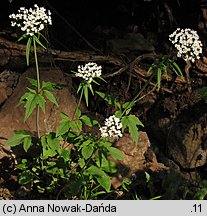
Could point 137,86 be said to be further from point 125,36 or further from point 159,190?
point 159,190

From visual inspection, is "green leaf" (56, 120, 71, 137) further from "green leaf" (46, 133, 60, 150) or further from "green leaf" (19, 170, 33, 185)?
"green leaf" (19, 170, 33, 185)

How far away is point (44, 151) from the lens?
3.75 meters

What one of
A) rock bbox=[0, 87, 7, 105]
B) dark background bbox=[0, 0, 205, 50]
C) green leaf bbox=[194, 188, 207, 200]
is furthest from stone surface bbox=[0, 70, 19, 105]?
green leaf bbox=[194, 188, 207, 200]

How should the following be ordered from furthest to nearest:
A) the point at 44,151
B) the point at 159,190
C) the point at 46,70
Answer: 1. the point at 46,70
2. the point at 159,190
3. the point at 44,151

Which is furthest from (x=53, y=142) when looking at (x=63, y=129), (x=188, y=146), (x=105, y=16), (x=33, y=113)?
(x=105, y=16)

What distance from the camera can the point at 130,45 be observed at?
5.35 metres

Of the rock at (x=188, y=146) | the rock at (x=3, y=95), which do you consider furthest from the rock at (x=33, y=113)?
the rock at (x=188, y=146)

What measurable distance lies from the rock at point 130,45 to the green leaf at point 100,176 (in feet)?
6.76

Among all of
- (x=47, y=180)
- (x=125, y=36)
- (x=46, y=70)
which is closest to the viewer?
(x=47, y=180)

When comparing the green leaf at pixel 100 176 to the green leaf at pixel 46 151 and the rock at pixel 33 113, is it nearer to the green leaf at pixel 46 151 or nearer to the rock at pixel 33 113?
the green leaf at pixel 46 151

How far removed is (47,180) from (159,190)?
1.13 m

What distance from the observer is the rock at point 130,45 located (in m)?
5.32

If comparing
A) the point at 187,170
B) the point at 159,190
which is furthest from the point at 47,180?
the point at 187,170

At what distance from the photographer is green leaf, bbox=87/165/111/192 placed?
11.7ft
